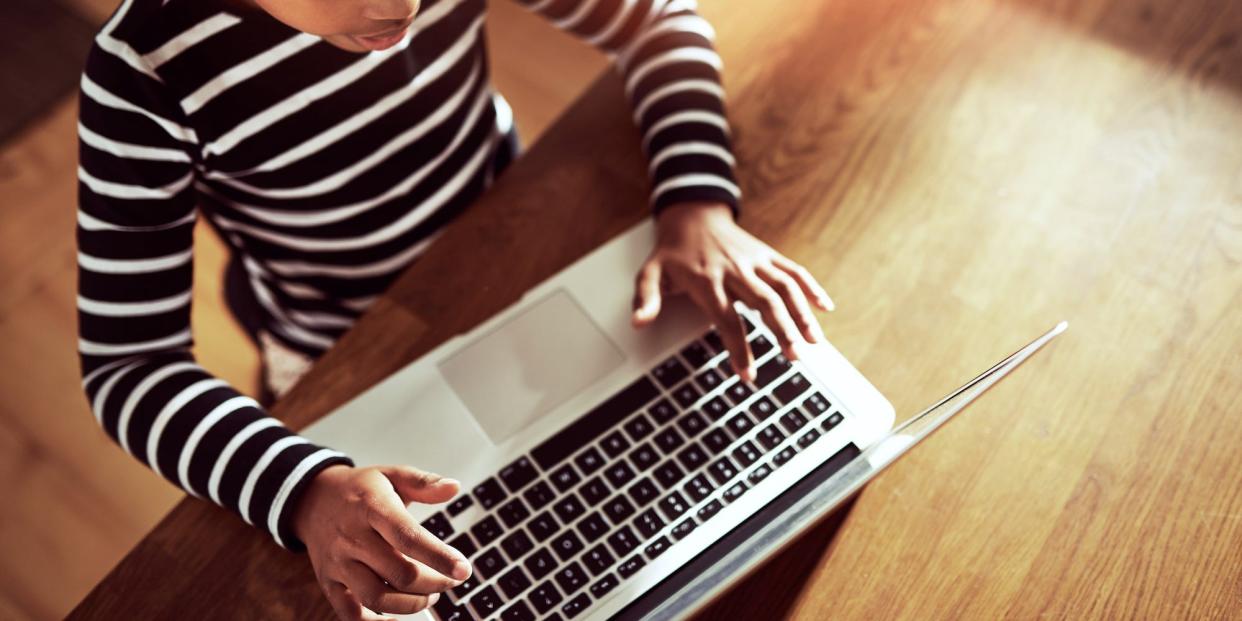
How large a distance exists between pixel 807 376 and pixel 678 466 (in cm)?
11

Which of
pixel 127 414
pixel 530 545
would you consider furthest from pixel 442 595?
pixel 127 414

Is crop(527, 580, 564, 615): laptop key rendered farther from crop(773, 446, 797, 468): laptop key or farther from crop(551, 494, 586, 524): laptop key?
crop(773, 446, 797, 468): laptop key

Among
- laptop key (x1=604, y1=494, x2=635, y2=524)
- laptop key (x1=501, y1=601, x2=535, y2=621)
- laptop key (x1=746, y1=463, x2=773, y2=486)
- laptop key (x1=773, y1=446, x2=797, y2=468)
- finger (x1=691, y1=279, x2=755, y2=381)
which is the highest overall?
finger (x1=691, y1=279, x2=755, y2=381)

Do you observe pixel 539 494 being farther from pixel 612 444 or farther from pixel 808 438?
pixel 808 438

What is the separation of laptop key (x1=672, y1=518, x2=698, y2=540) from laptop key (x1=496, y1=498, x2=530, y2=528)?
0.33 feet

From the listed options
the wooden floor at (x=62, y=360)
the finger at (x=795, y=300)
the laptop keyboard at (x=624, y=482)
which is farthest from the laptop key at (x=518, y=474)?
the wooden floor at (x=62, y=360)

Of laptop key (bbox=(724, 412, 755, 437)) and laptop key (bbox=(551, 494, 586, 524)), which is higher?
laptop key (bbox=(724, 412, 755, 437))

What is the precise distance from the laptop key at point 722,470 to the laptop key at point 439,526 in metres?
0.18

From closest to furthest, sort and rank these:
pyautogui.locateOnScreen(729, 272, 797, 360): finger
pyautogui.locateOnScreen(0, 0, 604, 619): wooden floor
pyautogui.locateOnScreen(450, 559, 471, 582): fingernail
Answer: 1. pyautogui.locateOnScreen(450, 559, 471, 582): fingernail
2. pyautogui.locateOnScreen(729, 272, 797, 360): finger
3. pyautogui.locateOnScreen(0, 0, 604, 619): wooden floor

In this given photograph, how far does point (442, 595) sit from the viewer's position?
0.60 m

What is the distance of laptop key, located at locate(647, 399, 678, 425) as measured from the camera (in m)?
0.66

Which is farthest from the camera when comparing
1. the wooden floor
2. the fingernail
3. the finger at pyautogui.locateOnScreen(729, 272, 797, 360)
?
the wooden floor

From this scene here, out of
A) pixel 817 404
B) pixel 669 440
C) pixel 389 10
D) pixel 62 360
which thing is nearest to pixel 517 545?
pixel 669 440

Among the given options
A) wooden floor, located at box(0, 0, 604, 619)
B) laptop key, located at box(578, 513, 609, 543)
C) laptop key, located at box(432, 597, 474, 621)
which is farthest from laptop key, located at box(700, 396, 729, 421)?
wooden floor, located at box(0, 0, 604, 619)
